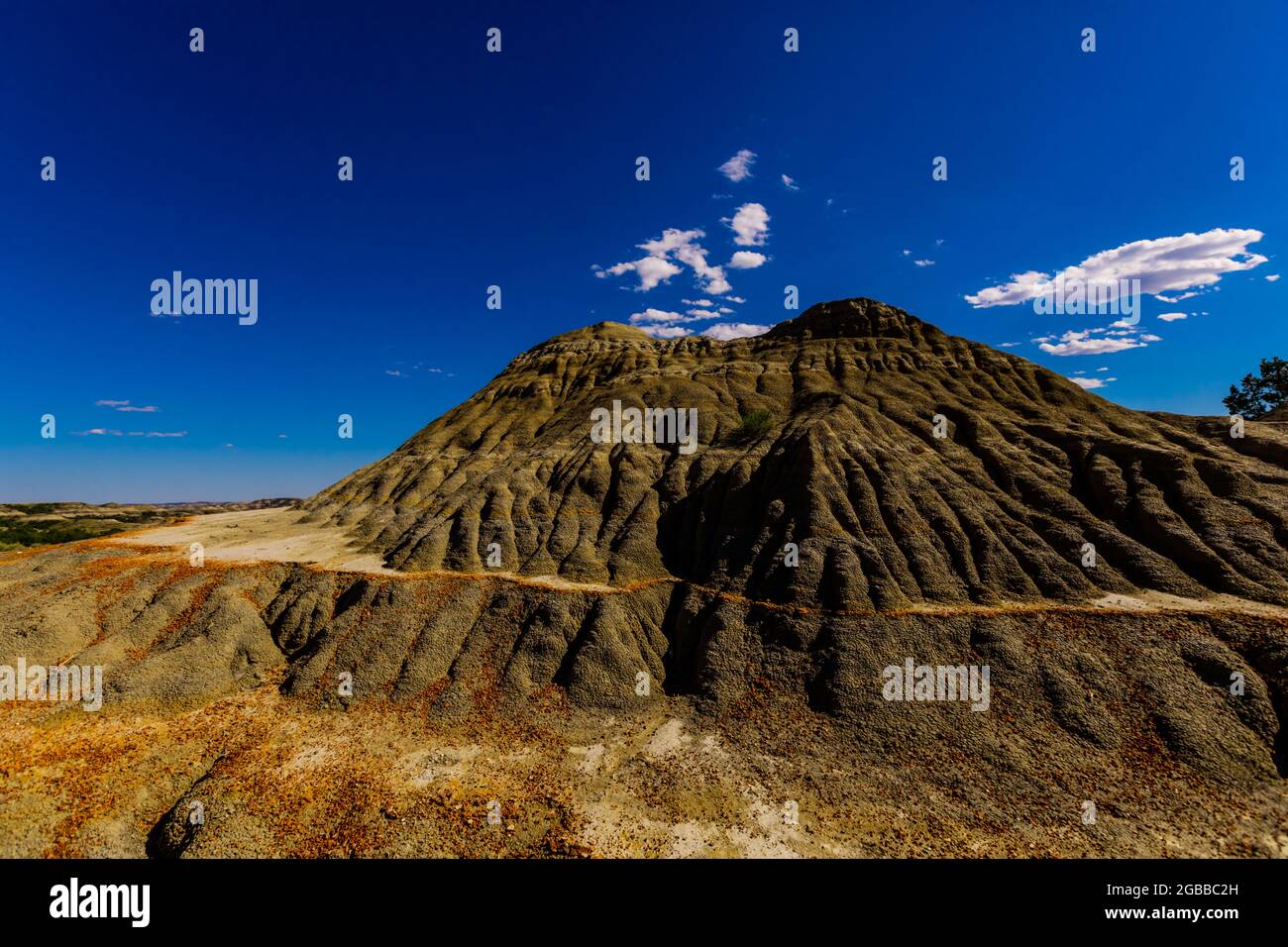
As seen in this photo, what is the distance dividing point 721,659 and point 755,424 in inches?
1205

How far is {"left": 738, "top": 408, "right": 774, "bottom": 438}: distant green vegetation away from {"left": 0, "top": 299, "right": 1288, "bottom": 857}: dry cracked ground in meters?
4.07

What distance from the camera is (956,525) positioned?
101 ft

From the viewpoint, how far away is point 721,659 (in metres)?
25.9

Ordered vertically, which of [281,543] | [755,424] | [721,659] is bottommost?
[721,659]

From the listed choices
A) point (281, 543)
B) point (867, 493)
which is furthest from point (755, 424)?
point (281, 543)

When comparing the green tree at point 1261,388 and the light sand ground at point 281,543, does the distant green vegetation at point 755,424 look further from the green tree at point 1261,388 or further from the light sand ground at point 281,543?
the green tree at point 1261,388

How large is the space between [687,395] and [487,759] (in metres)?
47.9

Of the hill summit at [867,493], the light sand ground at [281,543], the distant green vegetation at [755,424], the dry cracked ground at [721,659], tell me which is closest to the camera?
the dry cracked ground at [721,659]

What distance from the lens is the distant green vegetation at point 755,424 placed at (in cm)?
4992

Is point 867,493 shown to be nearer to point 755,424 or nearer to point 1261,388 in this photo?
point 755,424

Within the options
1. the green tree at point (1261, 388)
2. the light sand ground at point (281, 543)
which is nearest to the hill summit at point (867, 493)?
the light sand ground at point (281, 543)

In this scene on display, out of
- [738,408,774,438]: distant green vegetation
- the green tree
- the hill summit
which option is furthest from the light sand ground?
the green tree

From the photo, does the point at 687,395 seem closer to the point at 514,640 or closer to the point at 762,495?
the point at 762,495

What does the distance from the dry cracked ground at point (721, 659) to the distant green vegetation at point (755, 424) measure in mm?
4075
